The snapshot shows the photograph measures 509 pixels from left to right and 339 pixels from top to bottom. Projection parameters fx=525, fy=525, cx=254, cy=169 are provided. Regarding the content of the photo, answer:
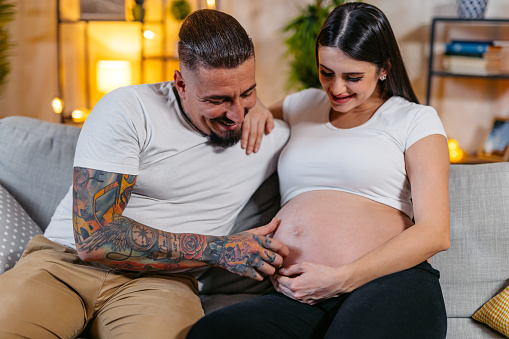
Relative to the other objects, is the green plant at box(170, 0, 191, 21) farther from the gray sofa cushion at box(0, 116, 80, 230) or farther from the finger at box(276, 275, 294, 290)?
the finger at box(276, 275, 294, 290)

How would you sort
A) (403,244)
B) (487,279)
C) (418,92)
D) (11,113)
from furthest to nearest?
(418,92) < (11,113) < (487,279) < (403,244)

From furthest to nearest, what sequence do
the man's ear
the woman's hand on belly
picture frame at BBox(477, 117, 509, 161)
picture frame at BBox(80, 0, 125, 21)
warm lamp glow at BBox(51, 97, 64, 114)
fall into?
picture frame at BBox(80, 0, 125, 21) < warm lamp glow at BBox(51, 97, 64, 114) < picture frame at BBox(477, 117, 509, 161) < the man's ear < the woman's hand on belly

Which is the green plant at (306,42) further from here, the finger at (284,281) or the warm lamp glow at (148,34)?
the finger at (284,281)

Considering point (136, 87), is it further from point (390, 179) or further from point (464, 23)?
point (464, 23)

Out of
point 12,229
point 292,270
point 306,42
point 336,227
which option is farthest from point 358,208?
point 306,42

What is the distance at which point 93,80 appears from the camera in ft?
13.1

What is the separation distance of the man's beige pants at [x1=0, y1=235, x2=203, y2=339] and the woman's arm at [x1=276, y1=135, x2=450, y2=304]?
0.28m

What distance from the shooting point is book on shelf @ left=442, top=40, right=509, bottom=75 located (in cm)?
339

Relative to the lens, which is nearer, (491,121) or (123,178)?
(123,178)

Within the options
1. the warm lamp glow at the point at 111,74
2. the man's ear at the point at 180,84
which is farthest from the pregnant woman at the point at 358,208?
the warm lamp glow at the point at 111,74

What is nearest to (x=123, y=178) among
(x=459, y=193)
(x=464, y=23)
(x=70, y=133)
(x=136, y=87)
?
(x=136, y=87)

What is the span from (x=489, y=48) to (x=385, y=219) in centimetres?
245

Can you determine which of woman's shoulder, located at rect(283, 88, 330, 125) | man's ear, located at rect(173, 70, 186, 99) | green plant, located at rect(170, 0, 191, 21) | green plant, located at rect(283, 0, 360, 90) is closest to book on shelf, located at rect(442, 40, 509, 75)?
green plant, located at rect(283, 0, 360, 90)

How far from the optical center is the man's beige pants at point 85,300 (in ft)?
4.00
